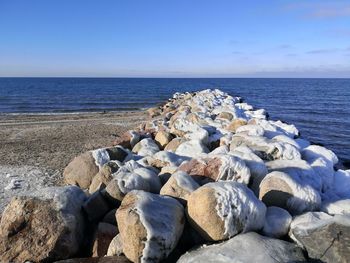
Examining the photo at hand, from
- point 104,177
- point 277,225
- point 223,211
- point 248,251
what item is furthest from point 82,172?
point 248,251

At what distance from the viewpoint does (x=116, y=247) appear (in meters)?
4.88

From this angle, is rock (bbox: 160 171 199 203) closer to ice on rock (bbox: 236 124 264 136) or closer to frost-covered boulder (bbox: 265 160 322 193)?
→ frost-covered boulder (bbox: 265 160 322 193)

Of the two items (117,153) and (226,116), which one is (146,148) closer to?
(117,153)

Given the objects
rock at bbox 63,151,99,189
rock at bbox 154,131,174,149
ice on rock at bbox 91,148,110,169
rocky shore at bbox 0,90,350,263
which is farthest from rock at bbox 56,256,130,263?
rock at bbox 154,131,174,149

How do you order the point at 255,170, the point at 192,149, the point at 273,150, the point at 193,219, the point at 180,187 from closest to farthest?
the point at 193,219
the point at 180,187
the point at 255,170
the point at 273,150
the point at 192,149

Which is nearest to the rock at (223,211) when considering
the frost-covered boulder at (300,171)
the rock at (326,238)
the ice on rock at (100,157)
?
the rock at (326,238)

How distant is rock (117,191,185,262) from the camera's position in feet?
14.8

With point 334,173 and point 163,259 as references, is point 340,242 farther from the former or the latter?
point 334,173

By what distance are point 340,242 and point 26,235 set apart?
12.1 ft

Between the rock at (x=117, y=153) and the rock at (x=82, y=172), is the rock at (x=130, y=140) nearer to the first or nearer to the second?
the rock at (x=117, y=153)

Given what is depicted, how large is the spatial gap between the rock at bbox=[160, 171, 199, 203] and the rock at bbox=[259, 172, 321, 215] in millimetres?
1043

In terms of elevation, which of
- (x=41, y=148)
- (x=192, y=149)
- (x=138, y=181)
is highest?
(x=138, y=181)

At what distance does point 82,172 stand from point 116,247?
137 inches

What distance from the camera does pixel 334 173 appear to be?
719 cm
